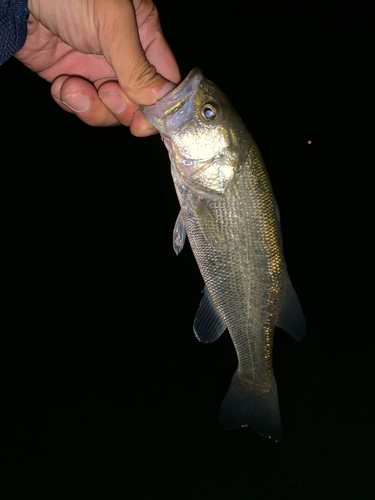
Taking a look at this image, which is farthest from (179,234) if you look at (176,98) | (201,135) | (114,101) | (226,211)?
(114,101)

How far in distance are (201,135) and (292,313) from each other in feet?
2.73

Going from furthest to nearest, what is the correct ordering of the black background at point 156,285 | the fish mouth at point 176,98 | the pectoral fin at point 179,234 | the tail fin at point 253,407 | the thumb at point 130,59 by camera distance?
1. the black background at point 156,285
2. the tail fin at point 253,407
3. the pectoral fin at point 179,234
4. the fish mouth at point 176,98
5. the thumb at point 130,59

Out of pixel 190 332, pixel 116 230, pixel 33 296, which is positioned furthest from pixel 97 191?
pixel 190 332

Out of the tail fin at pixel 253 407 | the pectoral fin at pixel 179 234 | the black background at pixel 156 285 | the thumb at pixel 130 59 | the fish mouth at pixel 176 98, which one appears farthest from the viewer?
the black background at pixel 156 285

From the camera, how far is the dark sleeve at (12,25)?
1.08 meters

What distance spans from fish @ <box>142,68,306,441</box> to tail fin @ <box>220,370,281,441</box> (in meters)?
0.29

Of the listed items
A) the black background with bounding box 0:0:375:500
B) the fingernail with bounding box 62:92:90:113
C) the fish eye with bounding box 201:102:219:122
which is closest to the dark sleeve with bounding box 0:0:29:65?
the fingernail with bounding box 62:92:90:113

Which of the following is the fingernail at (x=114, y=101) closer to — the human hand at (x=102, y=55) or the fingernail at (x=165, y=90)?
the human hand at (x=102, y=55)

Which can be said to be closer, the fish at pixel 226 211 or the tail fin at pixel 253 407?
the fish at pixel 226 211

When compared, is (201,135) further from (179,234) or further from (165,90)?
(179,234)

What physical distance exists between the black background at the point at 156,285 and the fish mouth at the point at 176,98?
4290 mm

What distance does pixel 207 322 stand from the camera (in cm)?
139

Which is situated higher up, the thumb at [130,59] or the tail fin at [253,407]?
the thumb at [130,59]

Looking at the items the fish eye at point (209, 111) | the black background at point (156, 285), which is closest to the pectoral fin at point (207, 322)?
the fish eye at point (209, 111)
